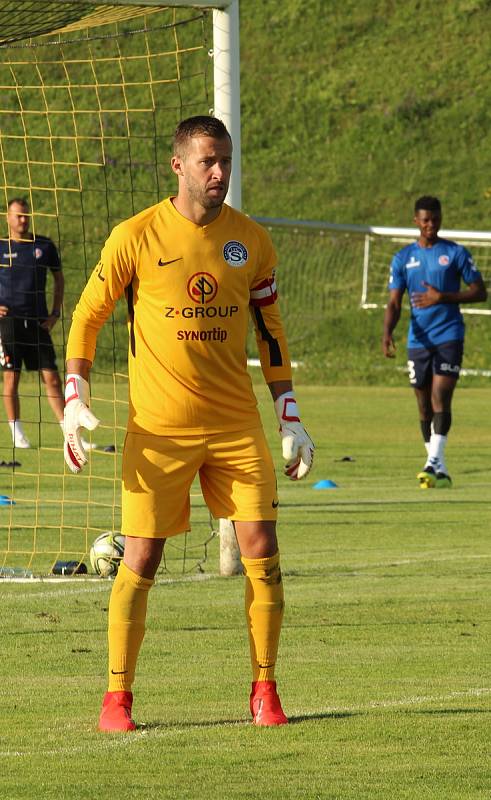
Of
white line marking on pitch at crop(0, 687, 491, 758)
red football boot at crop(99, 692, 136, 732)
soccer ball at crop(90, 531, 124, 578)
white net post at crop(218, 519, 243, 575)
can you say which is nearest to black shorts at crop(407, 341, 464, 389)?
white net post at crop(218, 519, 243, 575)

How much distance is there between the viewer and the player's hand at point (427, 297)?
15.9 metres

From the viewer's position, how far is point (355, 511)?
13602 mm

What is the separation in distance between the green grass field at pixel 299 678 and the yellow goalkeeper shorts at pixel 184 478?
2.42ft

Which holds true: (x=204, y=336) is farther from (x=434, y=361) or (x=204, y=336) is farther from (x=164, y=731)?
(x=434, y=361)

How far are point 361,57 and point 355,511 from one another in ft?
109

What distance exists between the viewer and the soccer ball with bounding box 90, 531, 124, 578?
1020cm

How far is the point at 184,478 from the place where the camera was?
20.8 feet

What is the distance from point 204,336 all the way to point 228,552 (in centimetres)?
410

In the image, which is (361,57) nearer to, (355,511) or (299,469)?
(355,511)

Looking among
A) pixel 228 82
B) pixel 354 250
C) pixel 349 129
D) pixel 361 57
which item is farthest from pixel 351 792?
pixel 361 57

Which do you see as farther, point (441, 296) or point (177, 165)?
point (441, 296)

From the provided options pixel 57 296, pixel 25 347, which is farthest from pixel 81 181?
pixel 57 296

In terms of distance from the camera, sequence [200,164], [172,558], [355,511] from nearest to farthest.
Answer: [200,164]
[172,558]
[355,511]

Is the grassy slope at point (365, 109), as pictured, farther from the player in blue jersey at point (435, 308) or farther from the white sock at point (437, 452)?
the white sock at point (437, 452)
